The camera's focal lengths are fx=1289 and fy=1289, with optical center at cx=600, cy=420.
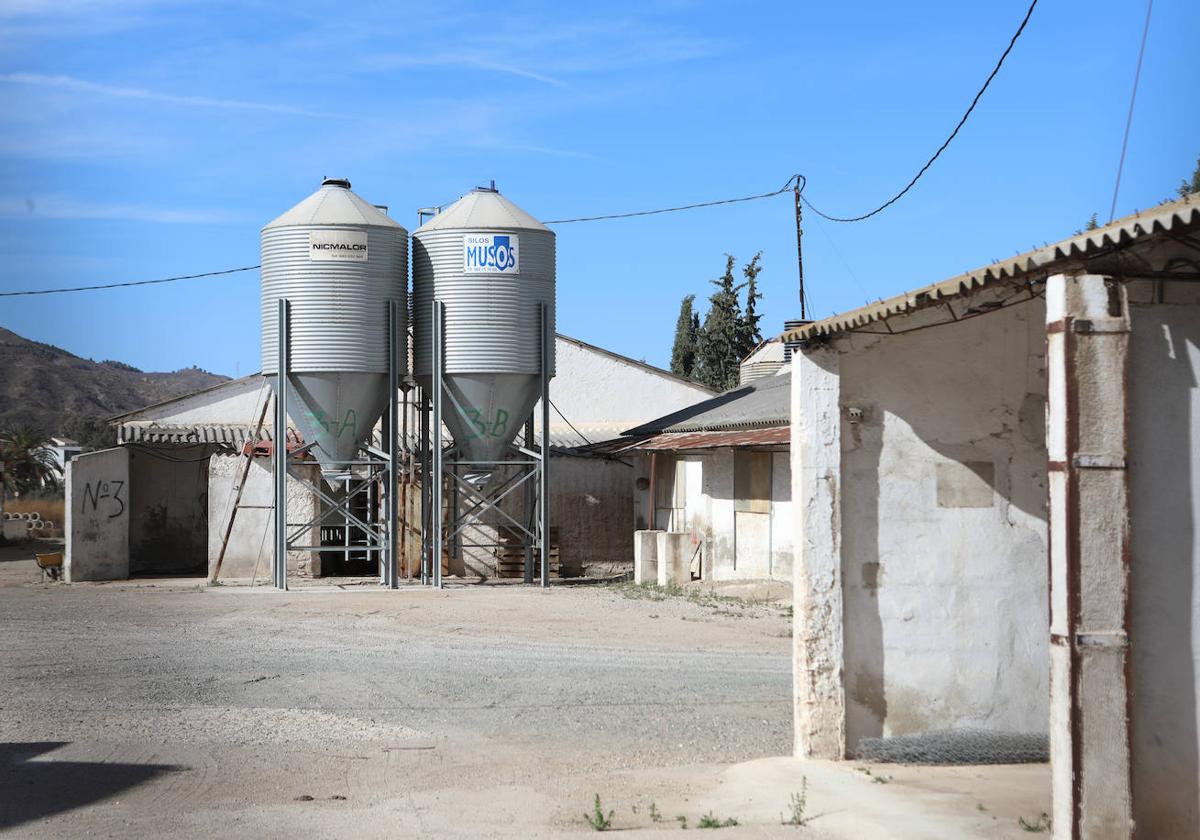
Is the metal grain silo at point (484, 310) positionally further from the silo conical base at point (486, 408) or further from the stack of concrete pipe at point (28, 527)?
the stack of concrete pipe at point (28, 527)

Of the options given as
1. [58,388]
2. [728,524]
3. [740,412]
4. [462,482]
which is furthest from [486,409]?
[58,388]

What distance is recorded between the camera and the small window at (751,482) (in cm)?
2075

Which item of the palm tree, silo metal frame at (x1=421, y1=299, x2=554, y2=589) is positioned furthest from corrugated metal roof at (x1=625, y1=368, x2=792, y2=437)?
the palm tree

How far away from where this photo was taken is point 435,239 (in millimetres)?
22922

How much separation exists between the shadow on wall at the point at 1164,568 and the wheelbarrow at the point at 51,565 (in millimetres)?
22366

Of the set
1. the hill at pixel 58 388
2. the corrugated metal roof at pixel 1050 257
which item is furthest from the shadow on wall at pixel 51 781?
the hill at pixel 58 388

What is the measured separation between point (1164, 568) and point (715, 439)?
1586 centimetres

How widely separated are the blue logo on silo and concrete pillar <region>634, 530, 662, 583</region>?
5413 mm

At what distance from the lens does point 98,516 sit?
979 inches

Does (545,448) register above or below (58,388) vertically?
below

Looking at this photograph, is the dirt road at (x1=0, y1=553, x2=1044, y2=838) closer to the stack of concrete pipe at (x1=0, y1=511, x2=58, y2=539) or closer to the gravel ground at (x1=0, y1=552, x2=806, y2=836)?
the gravel ground at (x1=0, y1=552, x2=806, y2=836)

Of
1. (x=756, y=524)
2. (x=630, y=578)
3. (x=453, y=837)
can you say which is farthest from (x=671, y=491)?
(x=453, y=837)

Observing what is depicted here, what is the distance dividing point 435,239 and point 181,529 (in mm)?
9843

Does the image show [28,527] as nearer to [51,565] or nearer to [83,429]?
[51,565]
